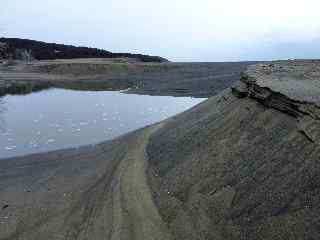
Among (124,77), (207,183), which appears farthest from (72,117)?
(124,77)

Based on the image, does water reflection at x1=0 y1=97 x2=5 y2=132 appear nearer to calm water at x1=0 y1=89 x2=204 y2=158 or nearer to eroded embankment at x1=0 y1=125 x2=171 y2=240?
calm water at x1=0 y1=89 x2=204 y2=158

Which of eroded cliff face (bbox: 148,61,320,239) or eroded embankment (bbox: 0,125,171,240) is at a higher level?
eroded cliff face (bbox: 148,61,320,239)

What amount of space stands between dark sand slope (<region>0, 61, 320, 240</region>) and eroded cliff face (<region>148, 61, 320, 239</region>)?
17 mm

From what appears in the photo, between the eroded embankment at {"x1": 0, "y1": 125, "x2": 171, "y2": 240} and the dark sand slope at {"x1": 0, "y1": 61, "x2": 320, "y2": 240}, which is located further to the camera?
the eroded embankment at {"x1": 0, "y1": 125, "x2": 171, "y2": 240}

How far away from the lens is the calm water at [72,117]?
57.8 ft

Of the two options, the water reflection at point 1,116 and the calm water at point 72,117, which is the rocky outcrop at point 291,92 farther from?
the water reflection at point 1,116

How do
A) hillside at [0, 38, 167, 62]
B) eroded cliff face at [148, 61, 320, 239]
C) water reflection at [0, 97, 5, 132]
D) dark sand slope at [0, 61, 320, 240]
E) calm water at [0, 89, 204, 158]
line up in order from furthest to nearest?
hillside at [0, 38, 167, 62] → water reflection at [0, 97, 5, 132] → calm water at [0, 89, 204, 158] → dark sand slope at [0, 61, 320, 240] → eroded cliff face at [148, 61, 320, 239]

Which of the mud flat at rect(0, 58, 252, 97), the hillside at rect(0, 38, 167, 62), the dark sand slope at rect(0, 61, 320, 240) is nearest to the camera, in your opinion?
the dark sand slope at rect(0, 61, 320, 240)

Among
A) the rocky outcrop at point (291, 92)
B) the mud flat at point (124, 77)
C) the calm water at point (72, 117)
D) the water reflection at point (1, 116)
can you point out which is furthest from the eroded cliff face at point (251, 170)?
the mud flat at point (124, 77)

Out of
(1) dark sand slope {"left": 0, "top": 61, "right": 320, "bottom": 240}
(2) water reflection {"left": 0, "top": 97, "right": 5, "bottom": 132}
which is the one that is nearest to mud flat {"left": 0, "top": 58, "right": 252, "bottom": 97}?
(2) water reflection {"left": 0, "top": 97, "right": 5, "bottom": 132}

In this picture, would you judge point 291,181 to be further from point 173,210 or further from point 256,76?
point 256,76

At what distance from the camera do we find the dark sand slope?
6926mm

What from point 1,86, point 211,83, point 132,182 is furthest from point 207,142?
point 1,86

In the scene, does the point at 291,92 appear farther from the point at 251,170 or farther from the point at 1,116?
the point at 1,116
